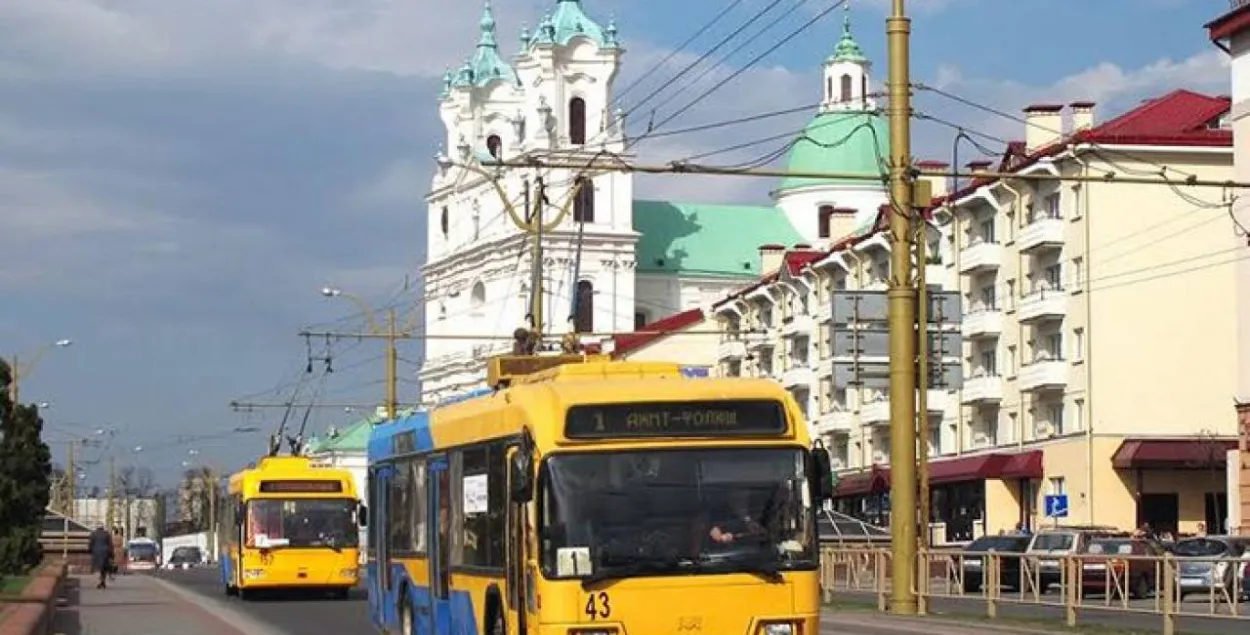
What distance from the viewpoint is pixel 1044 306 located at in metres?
75.4

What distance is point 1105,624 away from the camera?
2912 centimetres

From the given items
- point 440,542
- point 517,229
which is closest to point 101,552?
point 440,542

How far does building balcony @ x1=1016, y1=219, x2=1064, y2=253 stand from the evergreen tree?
112ft

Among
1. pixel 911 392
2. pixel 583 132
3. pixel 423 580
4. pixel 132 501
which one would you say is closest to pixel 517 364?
pixel 423 580

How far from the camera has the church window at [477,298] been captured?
133 meters

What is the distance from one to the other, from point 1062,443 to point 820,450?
58.4m

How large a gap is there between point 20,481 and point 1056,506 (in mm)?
34694

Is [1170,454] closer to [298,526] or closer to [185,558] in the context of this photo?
[298,526]

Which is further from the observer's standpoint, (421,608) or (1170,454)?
(1170,454)

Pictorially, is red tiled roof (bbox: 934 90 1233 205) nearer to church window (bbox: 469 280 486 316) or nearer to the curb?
the curb

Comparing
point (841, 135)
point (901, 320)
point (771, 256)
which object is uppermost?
point (841, 135)

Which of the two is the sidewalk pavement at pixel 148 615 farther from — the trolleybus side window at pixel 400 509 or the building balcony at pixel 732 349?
the building balcony at pixel 732 349

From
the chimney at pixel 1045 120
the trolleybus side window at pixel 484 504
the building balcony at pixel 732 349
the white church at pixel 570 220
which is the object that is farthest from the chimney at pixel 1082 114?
the trolleybus side window at pixel 484 504

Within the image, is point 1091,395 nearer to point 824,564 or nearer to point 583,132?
point 824,564
